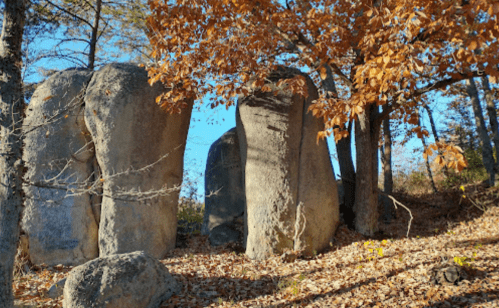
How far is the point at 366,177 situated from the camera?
8.22 metres

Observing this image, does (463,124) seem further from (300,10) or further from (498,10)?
(498,10)

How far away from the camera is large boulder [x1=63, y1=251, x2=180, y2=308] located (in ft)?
18.1

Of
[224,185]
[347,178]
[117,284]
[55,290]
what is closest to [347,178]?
[347,178]

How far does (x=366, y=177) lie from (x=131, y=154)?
532cm

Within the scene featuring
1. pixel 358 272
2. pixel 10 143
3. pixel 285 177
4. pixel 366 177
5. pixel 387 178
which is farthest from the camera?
pixel 387 178

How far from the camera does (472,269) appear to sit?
17.9 ft

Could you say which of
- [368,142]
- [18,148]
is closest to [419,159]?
[368,142]

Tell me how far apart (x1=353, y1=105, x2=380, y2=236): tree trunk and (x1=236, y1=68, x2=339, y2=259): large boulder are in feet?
1.91

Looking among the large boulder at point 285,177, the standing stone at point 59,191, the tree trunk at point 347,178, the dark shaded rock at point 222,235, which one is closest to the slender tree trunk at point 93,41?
the standing stone at point 59,191

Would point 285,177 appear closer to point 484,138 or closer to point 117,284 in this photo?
point 117,284

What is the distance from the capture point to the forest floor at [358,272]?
206 inches

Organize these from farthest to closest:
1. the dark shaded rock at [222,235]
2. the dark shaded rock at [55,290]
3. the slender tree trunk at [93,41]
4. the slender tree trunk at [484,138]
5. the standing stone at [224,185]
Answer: the slender tree trunk at [93,41] → the slender tree trunk at [484,138] → the standing stone at [224,185] → the dark shaded rock at [222,235] → the dark shaded rock at [55,290]

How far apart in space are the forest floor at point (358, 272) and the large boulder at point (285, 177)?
421 millimetres

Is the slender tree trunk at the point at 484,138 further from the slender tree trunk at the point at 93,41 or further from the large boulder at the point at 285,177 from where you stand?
the slender tree trunk at the point at 93,41
